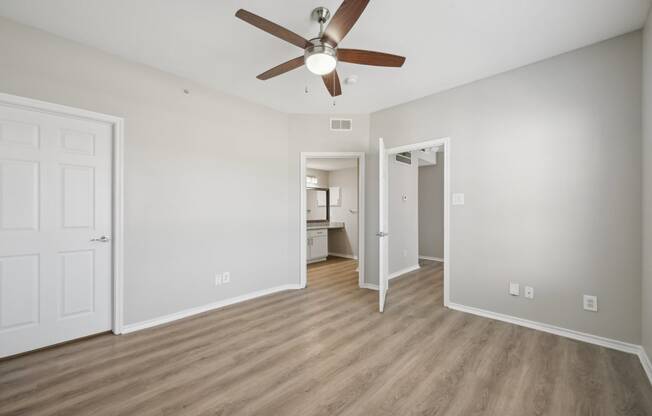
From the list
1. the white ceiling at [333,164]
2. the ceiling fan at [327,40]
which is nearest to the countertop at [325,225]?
the white ceiling at [333,164]

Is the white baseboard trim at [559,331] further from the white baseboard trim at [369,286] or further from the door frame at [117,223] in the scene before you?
the door frame at [117,223]

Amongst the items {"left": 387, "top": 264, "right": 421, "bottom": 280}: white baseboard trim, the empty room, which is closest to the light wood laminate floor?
the empty room

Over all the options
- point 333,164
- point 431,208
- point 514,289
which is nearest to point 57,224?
point 514,289

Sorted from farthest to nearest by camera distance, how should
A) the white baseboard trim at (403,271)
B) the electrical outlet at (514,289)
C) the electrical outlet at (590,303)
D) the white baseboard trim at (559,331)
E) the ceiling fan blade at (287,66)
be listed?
the white baseboard trim at (403,271) < the electrical outlet at (514,289) < the electrical outlet at (590,303) < the white baseboard trim at (559,331) < the ceiling fan blade at (287,66)

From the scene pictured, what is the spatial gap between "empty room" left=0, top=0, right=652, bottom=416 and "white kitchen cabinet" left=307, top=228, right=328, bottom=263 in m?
2.71

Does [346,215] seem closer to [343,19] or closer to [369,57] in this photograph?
[369,57]

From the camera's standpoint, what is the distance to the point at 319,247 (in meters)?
6.76

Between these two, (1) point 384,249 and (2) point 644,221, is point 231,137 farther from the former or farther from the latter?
(2) point 644,221

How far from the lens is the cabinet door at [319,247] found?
6.61 m

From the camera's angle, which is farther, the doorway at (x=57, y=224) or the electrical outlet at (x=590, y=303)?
the electrical outlet at (x=590, y=303)

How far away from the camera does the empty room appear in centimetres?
200

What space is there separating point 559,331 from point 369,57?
3087mm

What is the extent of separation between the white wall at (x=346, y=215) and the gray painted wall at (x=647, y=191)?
5.27 m

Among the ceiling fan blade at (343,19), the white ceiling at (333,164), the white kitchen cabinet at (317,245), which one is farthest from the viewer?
the white ceiling at (333,164)
